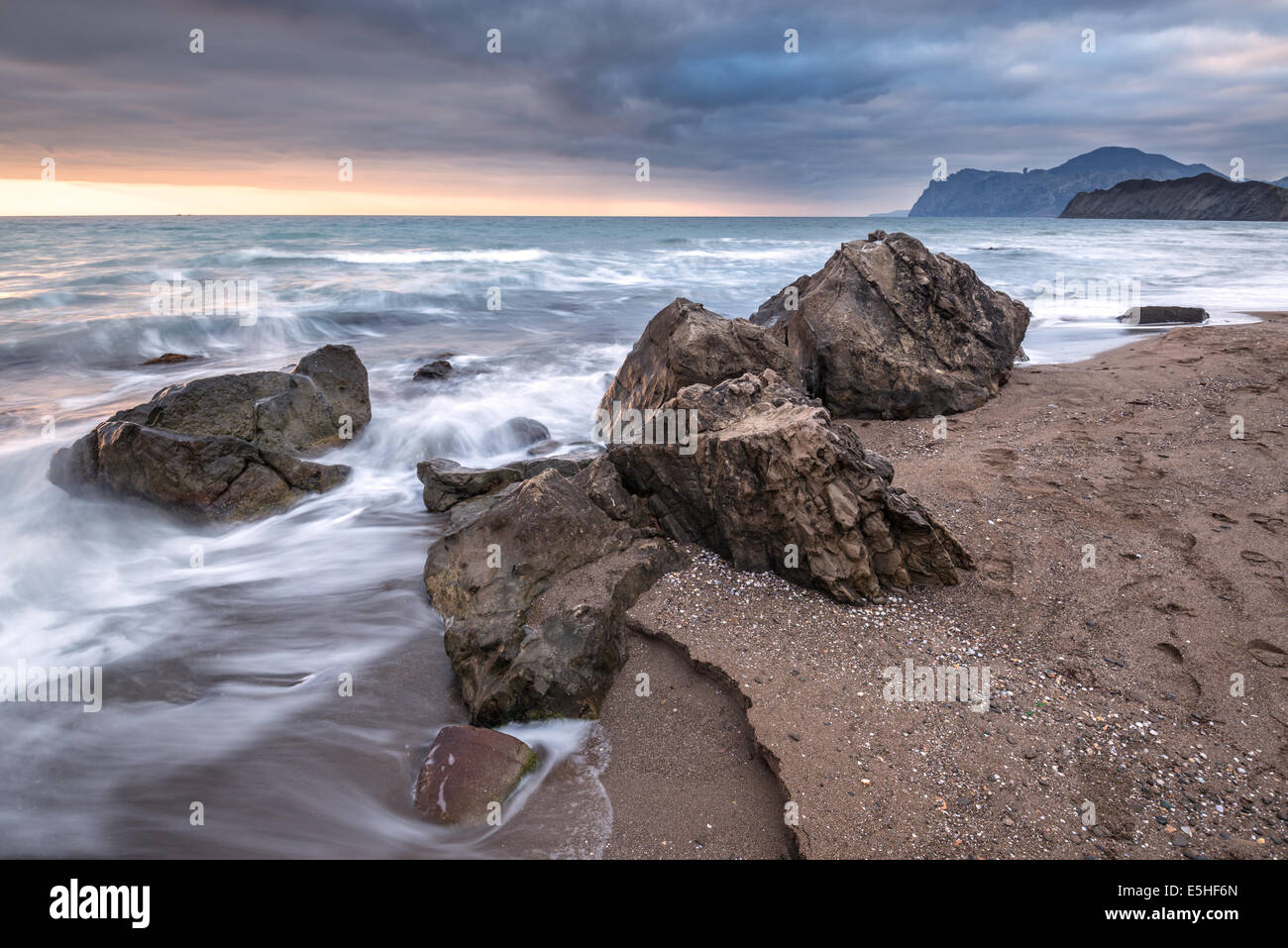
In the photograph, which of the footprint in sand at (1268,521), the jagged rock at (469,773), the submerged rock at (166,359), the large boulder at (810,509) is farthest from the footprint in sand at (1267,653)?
the submerged rock at (166,359)

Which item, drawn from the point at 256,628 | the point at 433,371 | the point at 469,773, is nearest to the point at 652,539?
the point at 469,773

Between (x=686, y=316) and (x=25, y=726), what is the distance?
240 inches

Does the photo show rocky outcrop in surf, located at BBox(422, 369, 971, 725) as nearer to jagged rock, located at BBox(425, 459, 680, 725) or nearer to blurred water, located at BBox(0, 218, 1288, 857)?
jagged rock, located at BBox(425, 459, 680, 725)

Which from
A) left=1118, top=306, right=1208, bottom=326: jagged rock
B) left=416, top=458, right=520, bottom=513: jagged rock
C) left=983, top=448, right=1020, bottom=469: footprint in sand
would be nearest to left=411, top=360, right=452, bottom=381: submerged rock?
left=416, top=458, right=520, bottom=513: jagged rock

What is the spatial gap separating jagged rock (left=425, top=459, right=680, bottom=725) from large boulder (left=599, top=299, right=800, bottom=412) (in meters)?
→ 1.67

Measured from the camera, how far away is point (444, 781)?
3535mm

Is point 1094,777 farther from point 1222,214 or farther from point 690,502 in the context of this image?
point 1222,214

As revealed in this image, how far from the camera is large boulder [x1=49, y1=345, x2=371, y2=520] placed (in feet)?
21.6

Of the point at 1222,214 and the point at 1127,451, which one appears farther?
the point at 1222,214

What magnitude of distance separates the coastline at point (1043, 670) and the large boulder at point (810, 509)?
0.54ft

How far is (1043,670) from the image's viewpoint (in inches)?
150

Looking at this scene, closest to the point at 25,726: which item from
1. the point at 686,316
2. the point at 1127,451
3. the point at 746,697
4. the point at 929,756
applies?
the point at 746,697

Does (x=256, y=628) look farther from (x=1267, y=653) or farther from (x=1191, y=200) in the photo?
(x=1191, y=200)

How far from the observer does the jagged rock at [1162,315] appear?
1335 centimetres
